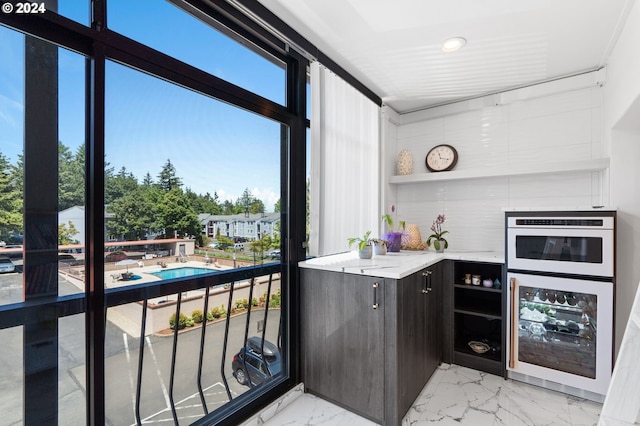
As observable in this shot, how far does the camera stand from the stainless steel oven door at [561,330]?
6.52 ft

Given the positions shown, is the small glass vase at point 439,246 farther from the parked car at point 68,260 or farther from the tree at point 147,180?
the parked car at point 68,260

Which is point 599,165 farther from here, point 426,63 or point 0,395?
point 0,395

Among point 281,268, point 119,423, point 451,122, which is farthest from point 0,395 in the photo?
point 451,122

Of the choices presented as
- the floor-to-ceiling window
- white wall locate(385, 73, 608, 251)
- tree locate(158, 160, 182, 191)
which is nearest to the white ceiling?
white wall locate(385, 73, 608, 251)

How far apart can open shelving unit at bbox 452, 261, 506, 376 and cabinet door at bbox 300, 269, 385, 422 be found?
1.14 meters

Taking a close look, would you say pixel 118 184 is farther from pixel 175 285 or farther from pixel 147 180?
pixel 175 285

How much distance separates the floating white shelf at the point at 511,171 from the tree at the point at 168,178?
229 cm

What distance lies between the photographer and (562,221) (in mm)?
2104

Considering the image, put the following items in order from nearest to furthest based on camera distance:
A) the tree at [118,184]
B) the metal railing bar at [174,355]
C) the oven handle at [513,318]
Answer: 1. the tree at [118,184]
2. the metal railing bar at [174,355]
3. the oven handle at [513,318]

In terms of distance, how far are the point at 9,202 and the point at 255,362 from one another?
5.43ft

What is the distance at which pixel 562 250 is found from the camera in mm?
2127

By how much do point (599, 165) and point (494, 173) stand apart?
706 mm

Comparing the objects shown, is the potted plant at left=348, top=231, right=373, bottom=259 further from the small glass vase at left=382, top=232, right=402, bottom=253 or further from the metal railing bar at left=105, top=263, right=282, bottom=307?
the metal railing bar at left=105, top=263, right=282, bottom=307

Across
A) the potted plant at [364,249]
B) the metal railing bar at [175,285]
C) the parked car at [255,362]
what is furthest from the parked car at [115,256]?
the potted plant at [364,249]
